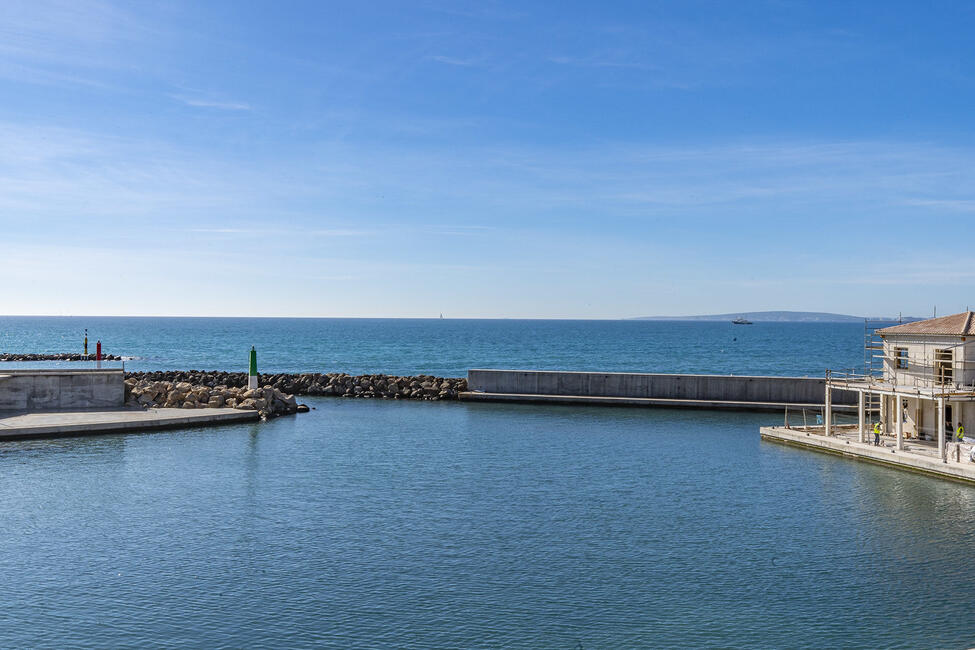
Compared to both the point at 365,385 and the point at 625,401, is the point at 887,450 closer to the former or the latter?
the point at 625,401

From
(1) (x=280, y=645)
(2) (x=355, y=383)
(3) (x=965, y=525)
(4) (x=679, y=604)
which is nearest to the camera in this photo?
(1) (x=280, y=645)

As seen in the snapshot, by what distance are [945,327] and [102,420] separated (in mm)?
34967

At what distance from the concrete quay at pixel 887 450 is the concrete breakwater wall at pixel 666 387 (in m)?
9.47

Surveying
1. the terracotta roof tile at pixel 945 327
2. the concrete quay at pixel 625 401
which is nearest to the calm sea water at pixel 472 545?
the terracotta roof tile at pixel 945 327

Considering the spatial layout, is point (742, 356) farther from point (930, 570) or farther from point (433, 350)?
point (930, 570)

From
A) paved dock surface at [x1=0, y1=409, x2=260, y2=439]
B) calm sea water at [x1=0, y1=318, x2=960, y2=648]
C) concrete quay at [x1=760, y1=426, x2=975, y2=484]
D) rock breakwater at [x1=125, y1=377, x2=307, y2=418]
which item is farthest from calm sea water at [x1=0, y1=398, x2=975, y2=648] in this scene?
rock breakwater at [x1=125, y1=377, x2=307, y2=418]

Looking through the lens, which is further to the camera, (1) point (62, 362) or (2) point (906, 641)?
(1) point (62, 362)

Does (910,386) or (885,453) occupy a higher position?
(910,386)

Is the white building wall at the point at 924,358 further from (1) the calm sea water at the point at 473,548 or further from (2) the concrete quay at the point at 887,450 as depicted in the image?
(1) the calm sea water at the point at 473,548

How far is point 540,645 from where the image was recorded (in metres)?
13.8

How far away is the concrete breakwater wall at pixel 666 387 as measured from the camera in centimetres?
4625

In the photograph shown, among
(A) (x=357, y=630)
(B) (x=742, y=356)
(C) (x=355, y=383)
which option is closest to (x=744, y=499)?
(A) (x=357, y=630)

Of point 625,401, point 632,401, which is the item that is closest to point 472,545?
point 625,401

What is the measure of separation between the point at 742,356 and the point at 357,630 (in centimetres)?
10946
